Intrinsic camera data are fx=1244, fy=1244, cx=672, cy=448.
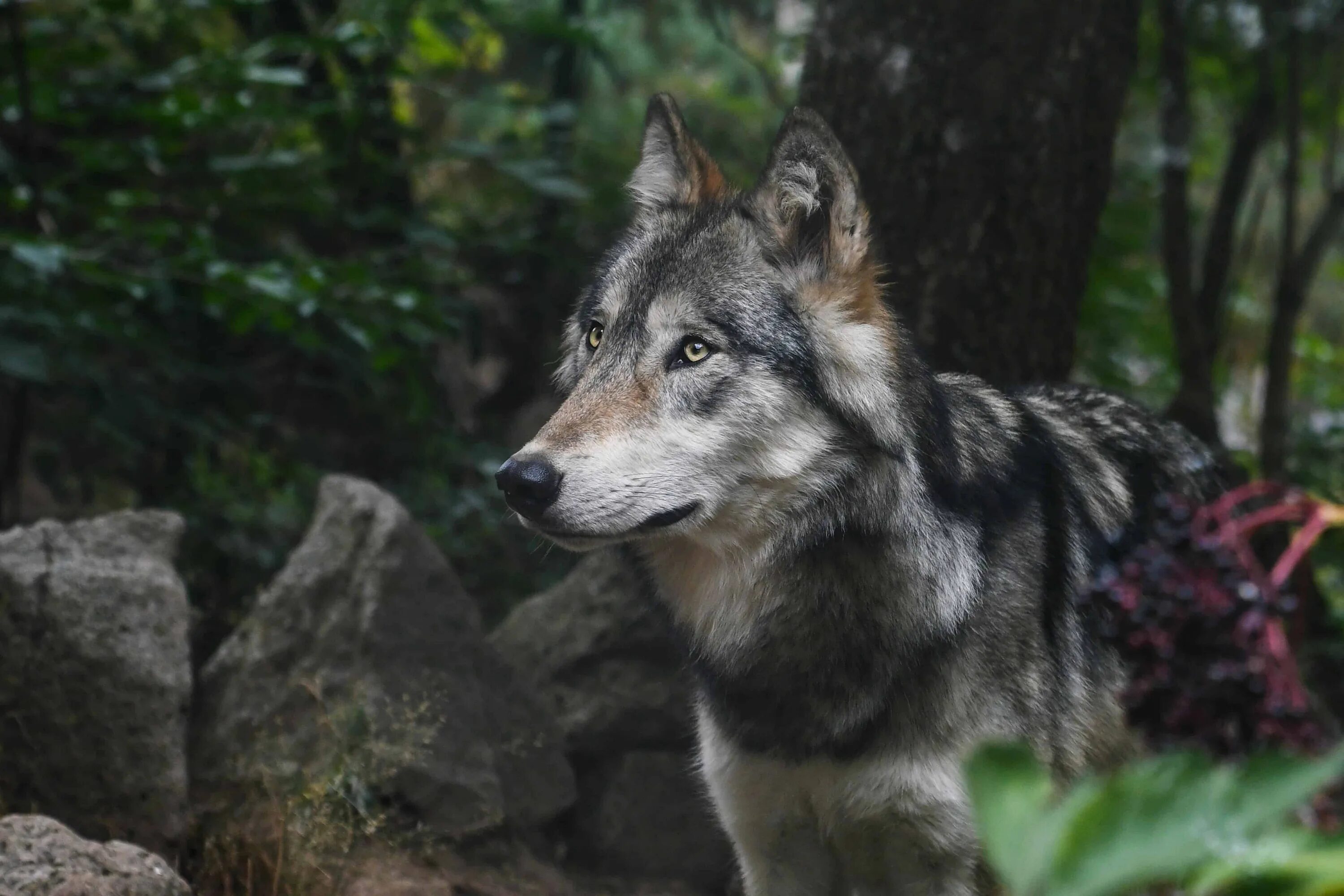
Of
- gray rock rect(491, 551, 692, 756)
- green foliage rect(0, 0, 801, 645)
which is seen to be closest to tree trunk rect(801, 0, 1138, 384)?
gray rock rect(491, 551, 692, 756)

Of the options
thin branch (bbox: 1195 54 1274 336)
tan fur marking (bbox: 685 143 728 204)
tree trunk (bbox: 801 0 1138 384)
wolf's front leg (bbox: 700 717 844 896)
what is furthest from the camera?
thin branch (bbox: 1195 54 1274 336)

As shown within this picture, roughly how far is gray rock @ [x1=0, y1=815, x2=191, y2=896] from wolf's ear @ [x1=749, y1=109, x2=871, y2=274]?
7.39 feet

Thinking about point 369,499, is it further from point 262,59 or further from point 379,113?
point 262,59

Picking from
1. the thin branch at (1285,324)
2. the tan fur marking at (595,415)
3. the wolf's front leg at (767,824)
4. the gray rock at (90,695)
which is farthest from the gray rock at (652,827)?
the thin branch at (1285,324)

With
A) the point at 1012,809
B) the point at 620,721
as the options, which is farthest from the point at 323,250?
the point at 1012,809

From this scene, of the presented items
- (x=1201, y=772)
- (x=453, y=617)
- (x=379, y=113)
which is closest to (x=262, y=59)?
(x=379, y=113)

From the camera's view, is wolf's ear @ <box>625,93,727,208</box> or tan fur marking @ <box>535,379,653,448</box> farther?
wolf's ear @ <box>625,93,727,208</box>

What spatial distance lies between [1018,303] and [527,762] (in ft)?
8.22

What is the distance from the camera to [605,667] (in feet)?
16.0

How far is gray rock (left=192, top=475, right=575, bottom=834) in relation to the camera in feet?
13.4

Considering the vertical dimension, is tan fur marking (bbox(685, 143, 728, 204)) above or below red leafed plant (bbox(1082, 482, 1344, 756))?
above

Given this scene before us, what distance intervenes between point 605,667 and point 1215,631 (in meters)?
3.66

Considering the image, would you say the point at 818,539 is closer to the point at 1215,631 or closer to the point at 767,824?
the point at 767,824

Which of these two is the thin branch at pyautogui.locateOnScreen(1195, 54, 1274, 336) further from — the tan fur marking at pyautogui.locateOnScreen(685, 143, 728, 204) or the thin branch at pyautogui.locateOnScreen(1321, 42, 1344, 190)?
the tan fur marking at pyautogui.locateOnScreen(685, 143, 728, 204)
